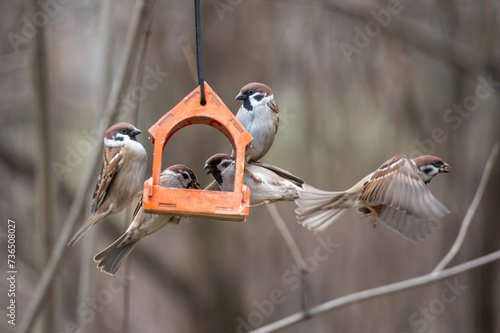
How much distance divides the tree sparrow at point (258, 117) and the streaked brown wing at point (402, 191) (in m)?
0.56

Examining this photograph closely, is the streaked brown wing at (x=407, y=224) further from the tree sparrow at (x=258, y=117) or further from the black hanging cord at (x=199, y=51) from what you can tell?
the black hanging cord at (x=199, y=51)

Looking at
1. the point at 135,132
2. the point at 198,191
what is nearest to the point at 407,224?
the point at 198,191

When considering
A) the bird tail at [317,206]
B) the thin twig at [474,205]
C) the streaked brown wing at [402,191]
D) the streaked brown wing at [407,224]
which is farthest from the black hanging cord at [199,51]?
the thin twig at [474,205]

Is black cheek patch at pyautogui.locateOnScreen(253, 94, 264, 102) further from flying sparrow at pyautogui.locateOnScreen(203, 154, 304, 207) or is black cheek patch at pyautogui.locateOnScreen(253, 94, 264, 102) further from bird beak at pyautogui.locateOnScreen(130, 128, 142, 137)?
bird beak at pyautogui.locateOnScreen(130, 128, 142, 137)

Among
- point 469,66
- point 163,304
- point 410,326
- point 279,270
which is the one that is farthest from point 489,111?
point 163,304

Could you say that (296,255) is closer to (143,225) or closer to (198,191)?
(143,225)

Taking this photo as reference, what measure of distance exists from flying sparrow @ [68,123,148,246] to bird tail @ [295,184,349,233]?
827 mm

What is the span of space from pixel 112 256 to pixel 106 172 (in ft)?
1.48

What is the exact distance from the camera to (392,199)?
8.84 ft

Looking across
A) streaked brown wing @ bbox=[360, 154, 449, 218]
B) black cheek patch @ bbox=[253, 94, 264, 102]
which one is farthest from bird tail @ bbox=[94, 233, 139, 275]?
streaked brown wing @ bbox=[360, 154, 449, 218]

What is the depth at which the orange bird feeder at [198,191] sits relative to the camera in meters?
2.19

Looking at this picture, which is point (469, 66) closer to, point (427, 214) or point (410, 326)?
point (410, 326)

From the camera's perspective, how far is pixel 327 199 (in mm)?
2859

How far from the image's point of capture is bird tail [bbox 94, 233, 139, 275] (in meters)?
2.79
